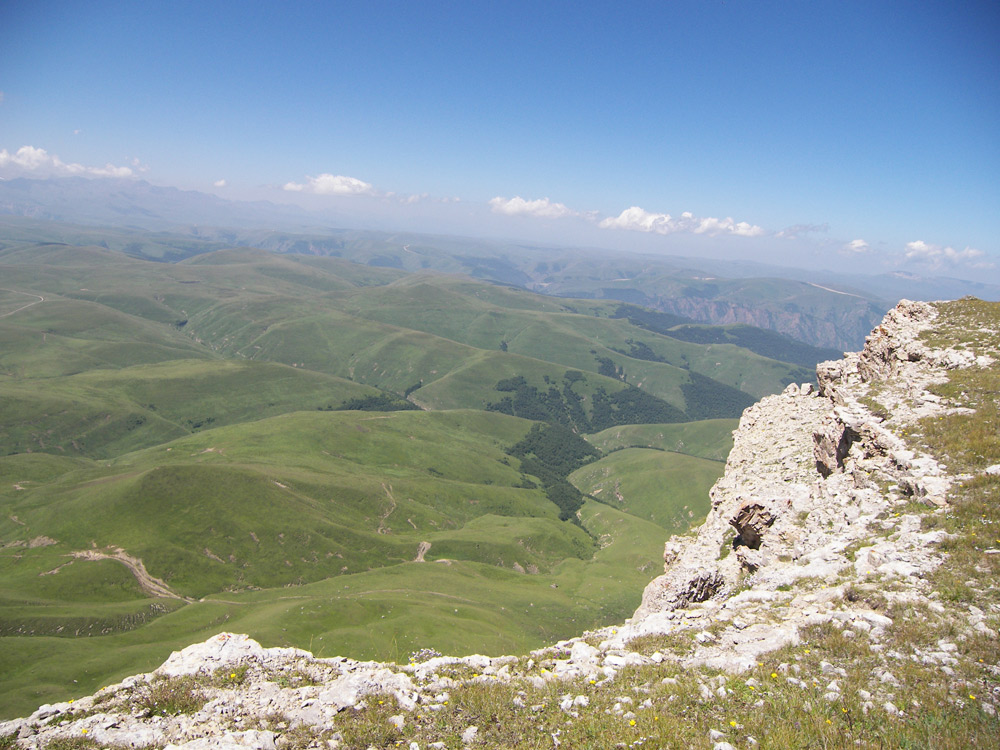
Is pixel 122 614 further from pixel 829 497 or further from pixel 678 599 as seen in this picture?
pixel 829 497

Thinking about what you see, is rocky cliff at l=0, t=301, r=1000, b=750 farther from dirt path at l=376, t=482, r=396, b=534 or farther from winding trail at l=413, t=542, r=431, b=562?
dirt path at l=376, t=482, r=396, b=534

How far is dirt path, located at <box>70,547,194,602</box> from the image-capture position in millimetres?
108375

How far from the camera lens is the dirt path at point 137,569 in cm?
10838

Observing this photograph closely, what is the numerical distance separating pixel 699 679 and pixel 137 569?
464ft

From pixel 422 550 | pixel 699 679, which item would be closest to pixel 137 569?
pixel 422 550

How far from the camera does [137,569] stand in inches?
4464

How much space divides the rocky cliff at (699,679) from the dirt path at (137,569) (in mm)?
117411

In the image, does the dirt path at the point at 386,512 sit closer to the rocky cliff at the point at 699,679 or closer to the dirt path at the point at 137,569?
the dirt path at the point at 137,569


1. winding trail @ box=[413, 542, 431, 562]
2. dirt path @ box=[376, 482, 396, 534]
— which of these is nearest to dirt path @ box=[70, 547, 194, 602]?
winding trail @ box=[413, 542, 431, 562]

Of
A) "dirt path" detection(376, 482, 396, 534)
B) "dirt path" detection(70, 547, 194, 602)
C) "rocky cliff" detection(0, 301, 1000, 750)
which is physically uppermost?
"rocky cliff" detection(0, 301, 1000, 750)

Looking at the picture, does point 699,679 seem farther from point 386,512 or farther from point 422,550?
point 386,512

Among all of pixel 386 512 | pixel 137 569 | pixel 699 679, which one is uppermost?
pixel 699 679

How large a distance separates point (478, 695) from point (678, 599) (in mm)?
20705

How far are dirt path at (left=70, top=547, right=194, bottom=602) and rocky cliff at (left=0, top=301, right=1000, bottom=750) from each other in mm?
117411
